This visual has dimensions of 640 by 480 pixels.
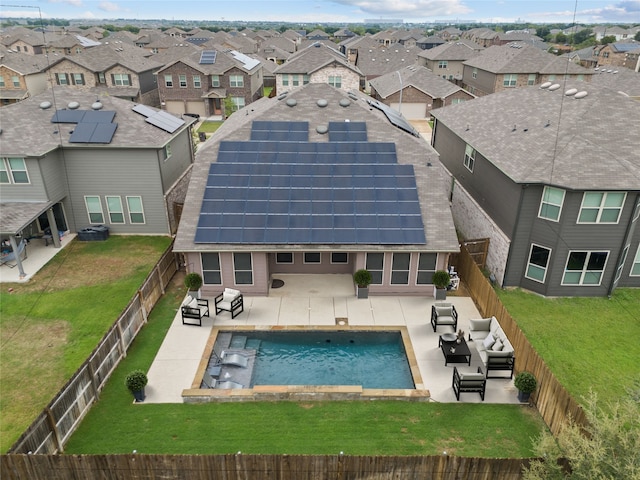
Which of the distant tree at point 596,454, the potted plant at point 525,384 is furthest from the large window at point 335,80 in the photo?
the distant tree at point 596,454

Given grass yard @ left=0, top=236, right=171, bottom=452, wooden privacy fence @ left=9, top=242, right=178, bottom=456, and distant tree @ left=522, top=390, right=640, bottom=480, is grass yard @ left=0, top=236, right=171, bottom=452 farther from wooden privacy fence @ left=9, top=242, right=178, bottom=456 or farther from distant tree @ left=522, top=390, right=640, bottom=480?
distant tree @ left=522, top=390, right=640, bottom=480

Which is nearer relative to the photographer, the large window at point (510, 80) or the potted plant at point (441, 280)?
the potted plant at point (441, 280)

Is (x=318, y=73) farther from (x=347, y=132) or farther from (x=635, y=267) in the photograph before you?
(x=635, y=267)

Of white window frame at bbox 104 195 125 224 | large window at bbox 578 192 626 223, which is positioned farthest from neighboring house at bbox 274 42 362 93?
large window at bbox 578 192 626 223

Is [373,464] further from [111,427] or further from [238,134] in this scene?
[238,134]

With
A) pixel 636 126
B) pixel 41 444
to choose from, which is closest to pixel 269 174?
pixel 41 444

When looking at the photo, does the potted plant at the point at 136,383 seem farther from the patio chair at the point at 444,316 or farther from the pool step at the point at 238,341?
the patio chair at the point at 444,316
